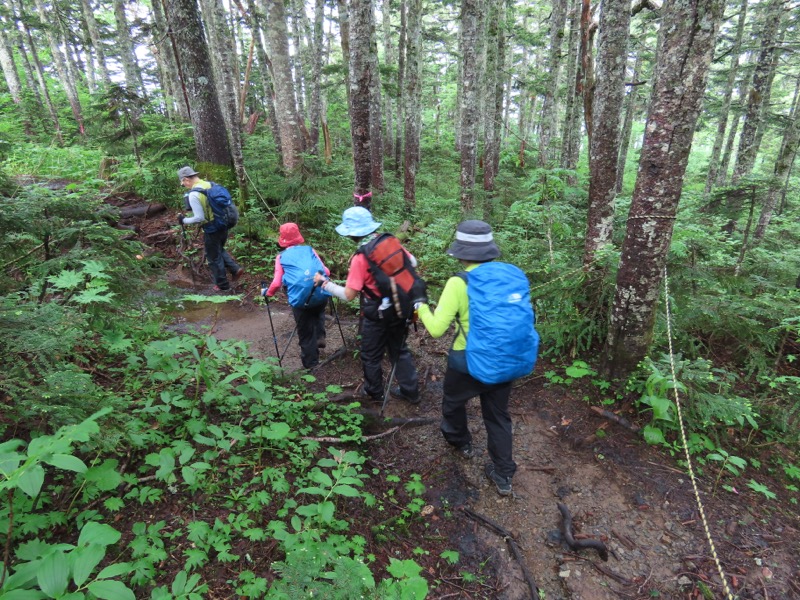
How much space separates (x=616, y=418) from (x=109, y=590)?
4576 mm

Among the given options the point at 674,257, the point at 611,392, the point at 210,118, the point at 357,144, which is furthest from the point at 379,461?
the point at 210,118

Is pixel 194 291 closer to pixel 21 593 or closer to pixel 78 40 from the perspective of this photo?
pixel 21 593

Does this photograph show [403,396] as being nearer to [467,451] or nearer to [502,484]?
[467,451]

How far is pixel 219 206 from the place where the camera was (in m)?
7.66

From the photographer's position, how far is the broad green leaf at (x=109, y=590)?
1655 millimetres

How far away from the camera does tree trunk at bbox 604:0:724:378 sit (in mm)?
3576

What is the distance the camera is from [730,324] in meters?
5.10

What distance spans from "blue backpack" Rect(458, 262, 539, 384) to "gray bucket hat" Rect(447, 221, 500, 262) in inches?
4.1

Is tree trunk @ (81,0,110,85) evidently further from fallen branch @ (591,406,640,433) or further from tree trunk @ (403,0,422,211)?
fallen branch @ (591,406,640,433)

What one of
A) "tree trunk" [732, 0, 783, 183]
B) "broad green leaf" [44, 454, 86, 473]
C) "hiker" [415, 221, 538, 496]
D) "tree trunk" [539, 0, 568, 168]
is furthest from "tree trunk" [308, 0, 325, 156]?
"broad green leaf" [44, 454, 86, 473]

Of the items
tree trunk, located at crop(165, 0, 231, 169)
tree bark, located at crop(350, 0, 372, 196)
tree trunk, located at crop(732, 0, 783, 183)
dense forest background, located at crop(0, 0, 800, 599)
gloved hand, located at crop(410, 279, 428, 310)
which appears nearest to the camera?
dense forest background, located at crop(0, 0, 800, 599)

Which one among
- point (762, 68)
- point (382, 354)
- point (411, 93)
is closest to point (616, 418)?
point (382, 354)

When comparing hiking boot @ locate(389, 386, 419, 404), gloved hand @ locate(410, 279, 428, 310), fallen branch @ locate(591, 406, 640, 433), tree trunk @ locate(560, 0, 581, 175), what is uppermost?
tree trunk @ locate(560, 0, 581, 175)

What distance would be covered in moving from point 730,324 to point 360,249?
484 centimetres
